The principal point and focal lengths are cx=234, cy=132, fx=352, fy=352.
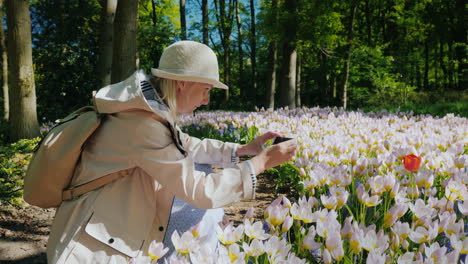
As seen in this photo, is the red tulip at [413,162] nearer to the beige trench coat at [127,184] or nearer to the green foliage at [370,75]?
the beige trench coat at [127,184]

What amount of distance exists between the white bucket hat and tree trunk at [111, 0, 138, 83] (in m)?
4.50

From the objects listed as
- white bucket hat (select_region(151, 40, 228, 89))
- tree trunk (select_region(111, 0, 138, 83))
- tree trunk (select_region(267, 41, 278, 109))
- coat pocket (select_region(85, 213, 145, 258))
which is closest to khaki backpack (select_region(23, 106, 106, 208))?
coat pocket (select_region(85, 213, 145, 258))

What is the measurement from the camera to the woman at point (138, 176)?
1524 mm

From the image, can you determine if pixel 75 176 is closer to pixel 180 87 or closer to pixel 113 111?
pixel 113 111

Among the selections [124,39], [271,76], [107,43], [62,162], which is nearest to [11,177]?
[62,162]

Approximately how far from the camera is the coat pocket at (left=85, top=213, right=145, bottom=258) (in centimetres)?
152

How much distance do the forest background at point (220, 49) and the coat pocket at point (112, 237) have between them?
4677mm

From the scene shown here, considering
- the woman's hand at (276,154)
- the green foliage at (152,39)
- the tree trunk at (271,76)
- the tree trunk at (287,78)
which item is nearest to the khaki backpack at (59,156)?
the woman's hand at (276,154)

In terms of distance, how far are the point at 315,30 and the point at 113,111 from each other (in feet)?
27.6

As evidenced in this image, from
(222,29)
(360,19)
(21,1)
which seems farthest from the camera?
(360,19)

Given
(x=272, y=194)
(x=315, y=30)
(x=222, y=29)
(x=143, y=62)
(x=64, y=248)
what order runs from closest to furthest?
(x=64, y=248) → (x=272, y=194) → (x=315, y=30) → (x=143, y=62) → (x=222, y=29)

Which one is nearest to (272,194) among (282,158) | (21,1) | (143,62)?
(282,158)

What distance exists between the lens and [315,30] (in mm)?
9117

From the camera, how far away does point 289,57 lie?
9.56m
